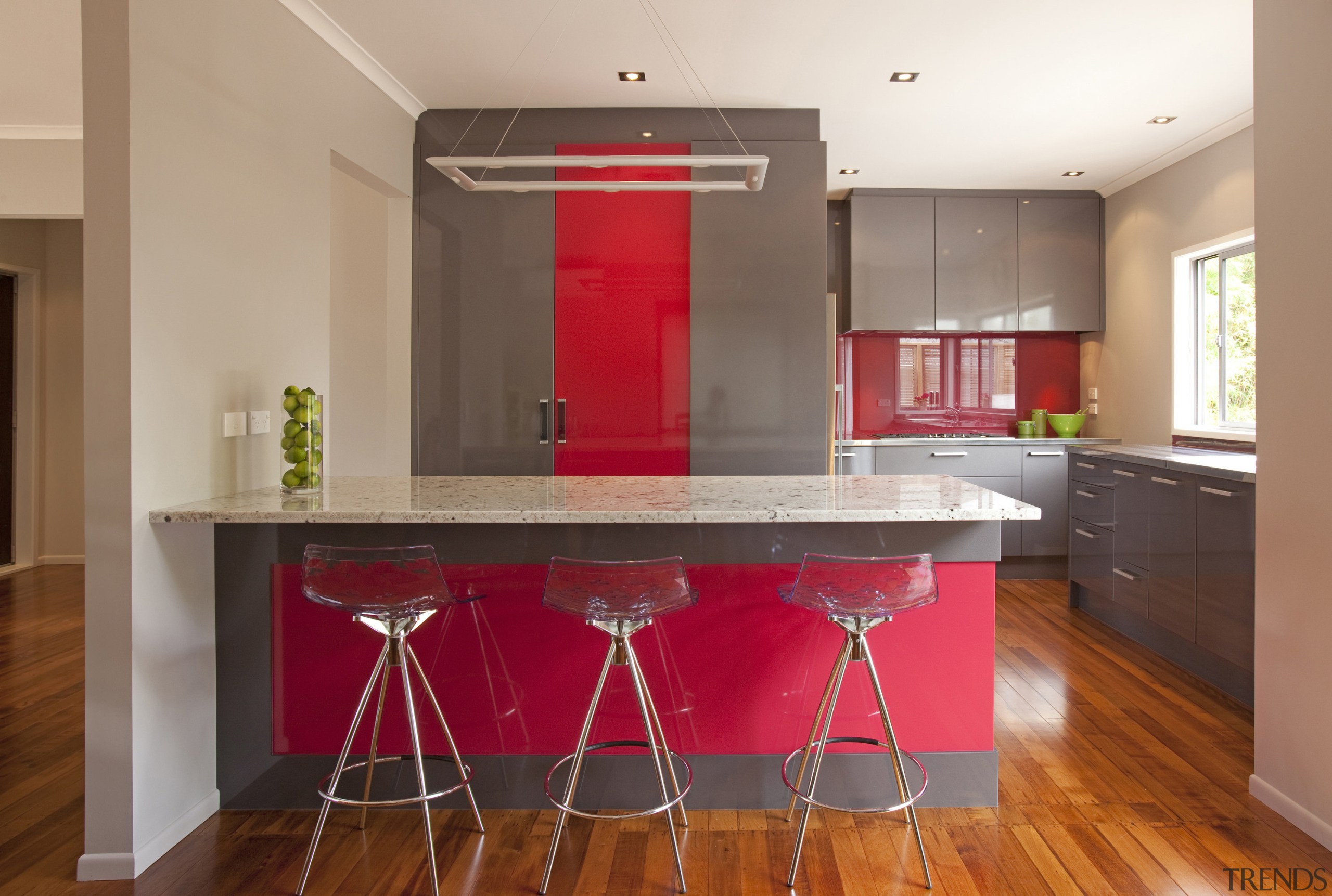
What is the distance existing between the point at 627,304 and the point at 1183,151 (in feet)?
11.1

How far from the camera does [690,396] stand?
4.23 metres

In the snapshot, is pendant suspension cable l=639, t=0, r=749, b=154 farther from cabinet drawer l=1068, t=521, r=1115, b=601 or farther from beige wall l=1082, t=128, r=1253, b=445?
cabinet drawer l=1068, t=521, r=1115, b=601

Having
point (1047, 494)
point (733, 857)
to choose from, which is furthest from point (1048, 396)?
point (733, 857)

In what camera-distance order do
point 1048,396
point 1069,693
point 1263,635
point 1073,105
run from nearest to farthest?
point 1263,635 → point 1069,693 → point 1073,105 → point 1048,396

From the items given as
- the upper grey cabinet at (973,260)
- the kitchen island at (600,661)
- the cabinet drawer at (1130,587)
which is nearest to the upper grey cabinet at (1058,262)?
the upper grey cabinet at (973,260)

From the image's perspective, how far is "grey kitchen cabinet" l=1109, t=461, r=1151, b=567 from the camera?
3.98 meters

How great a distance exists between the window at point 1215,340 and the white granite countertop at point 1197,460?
0.32m

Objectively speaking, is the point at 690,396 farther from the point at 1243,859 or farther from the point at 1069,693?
the point at 1243,859

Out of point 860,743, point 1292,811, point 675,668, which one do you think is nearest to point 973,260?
point 1292,811

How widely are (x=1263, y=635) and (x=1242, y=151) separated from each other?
3.03 m

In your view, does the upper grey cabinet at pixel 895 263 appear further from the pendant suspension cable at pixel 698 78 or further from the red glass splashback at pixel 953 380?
the pendant suspension cable at pixel 698 78

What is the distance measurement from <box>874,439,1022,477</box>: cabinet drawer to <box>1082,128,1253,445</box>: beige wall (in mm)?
800

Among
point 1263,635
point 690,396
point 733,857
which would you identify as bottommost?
point 733,857

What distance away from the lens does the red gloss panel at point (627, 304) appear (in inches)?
166
